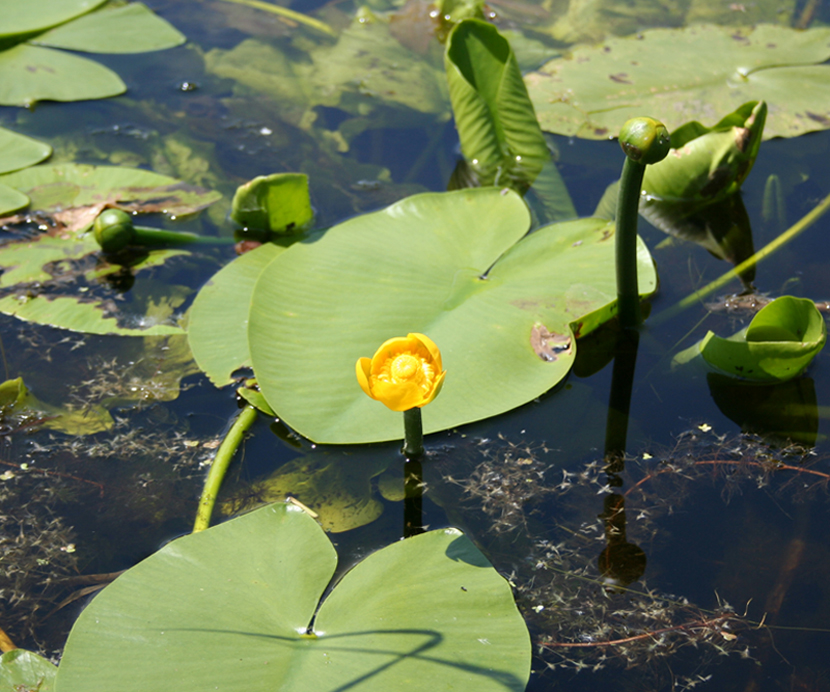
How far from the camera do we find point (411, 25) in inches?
141

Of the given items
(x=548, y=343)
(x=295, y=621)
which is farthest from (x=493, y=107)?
(x=295, y=621)

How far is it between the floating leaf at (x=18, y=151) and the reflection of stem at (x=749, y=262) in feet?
7.80

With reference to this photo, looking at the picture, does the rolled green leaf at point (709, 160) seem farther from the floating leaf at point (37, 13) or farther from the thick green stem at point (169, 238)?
the floating leaf at point (37, 13)

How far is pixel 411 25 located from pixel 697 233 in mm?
2049

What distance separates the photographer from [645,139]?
1404 mm

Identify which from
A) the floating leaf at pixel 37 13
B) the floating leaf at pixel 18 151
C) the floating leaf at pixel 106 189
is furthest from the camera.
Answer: the floating leaf at pixel 37 13

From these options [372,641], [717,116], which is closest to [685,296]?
[717,116]

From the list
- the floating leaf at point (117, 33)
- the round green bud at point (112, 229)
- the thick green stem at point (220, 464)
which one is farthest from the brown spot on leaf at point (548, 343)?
the floating leaf at point (117, 33)

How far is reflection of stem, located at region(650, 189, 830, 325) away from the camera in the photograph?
2.07 m

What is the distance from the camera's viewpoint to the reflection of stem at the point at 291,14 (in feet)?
11.6

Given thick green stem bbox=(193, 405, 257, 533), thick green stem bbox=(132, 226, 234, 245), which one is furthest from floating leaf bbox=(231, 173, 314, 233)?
thick green stem bbox=(193, 405, 257, 533)

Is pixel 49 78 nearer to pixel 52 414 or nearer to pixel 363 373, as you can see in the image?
pixel 52 414

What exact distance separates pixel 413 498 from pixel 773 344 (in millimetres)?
999

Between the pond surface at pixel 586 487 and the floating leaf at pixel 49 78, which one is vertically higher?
the floating leaf at pixel 49 78
